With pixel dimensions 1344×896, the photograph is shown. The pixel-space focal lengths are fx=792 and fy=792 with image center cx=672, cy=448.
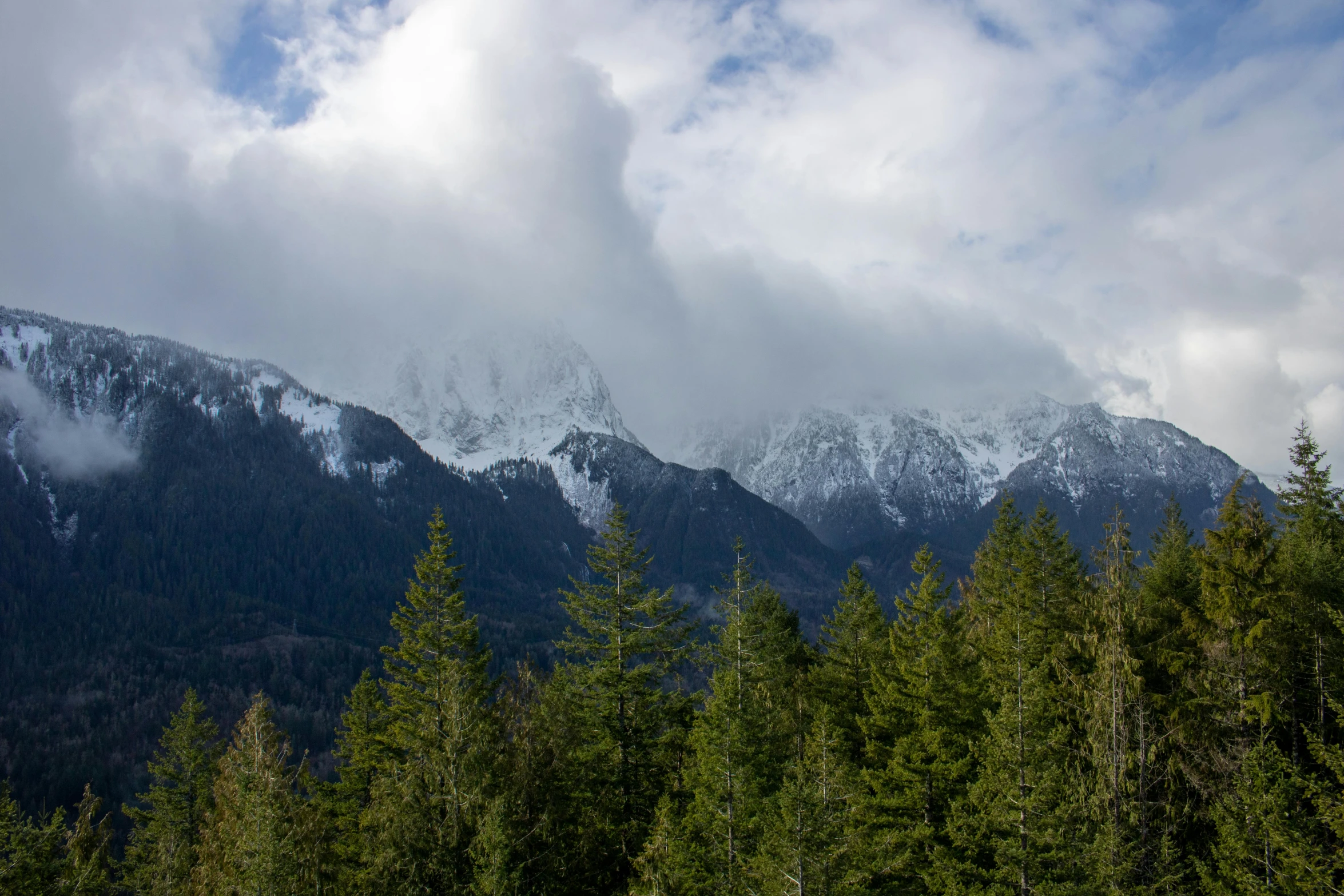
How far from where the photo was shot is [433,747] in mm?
33562

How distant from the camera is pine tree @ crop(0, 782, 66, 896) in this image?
1197 inches

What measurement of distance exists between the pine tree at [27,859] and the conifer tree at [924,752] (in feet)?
108

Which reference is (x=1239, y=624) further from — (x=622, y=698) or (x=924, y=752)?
(x=622, y=698)

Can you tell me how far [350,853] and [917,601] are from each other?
30.3 m

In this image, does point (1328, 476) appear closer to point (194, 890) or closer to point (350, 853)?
point (350, 853)

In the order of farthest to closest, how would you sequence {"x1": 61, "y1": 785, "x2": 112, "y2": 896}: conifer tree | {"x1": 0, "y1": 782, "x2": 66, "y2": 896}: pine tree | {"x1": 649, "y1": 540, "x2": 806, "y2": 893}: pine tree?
{"x1": 61, "y1": 785, "x2": 112, "y2": 896}: conifer tree
{"x1": 649, "y1": 540, "x2": 806, "y2": 893}: pine tree
{"x1": 0, "y1": 782, "x2": 66, "y2": 896}: pine tree

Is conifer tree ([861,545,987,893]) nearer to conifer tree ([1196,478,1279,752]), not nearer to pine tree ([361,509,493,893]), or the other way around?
conifer tree ([1196,478,1279,752])

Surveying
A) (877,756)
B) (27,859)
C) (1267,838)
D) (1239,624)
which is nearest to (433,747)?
(27,859)

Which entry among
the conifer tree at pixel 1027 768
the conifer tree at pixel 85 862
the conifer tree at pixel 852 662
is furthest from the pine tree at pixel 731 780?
the conifer tree at pixel 85 862

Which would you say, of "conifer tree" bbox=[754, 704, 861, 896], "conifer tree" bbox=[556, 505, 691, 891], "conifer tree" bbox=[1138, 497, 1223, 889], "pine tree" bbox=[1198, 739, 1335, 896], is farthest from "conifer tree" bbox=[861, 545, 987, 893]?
"conifer tree" bbox=[556, 505, 691, 891]

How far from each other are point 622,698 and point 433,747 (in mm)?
9451

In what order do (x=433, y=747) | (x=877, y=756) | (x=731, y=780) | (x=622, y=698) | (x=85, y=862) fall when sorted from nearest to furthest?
(x=731, y=780), (x=433, y=747), (x=877, y=756), (x=622, y=698), (x=85, y=862)

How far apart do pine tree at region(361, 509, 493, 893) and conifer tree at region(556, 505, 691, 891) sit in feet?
18.3

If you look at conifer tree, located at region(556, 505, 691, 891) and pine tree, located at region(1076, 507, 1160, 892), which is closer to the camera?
pine tree, located at region(1076, 507, 1160, 892)
